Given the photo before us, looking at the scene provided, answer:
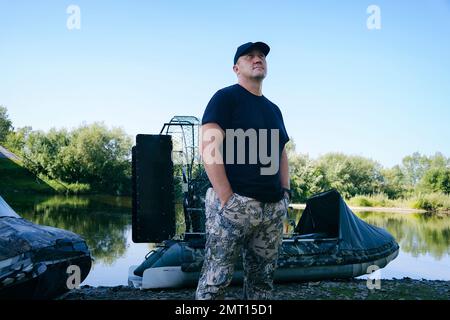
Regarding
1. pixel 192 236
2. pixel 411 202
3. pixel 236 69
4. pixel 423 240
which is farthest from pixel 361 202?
pixel 236 69

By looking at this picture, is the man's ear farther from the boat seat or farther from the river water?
the river water

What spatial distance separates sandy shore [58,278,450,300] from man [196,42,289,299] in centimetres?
194

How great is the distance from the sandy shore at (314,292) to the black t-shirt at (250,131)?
2163mm

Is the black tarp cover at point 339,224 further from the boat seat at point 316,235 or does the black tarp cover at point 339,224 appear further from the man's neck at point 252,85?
the man's neck at point 252,85

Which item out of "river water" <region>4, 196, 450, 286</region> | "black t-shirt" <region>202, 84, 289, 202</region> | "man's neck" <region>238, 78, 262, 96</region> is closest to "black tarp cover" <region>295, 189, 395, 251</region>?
"river water" <region>4, 196, 450, 286</region>

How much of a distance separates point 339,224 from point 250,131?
3358 millimetres

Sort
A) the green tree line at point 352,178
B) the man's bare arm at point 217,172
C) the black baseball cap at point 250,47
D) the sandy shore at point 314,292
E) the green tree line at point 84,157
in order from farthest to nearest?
1. the green tree line at point 84,157
2. the green tree line at point 352,178
3. the sandy shore at point 314,292
4. the black baseball cap at point 250,47
5. the man's bare arm at point 217,172

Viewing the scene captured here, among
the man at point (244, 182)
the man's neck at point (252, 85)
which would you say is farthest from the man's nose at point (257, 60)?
the man's neck at point (252, 85)

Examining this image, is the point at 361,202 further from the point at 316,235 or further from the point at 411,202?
the point at 316,235

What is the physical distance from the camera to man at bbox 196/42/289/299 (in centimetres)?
216

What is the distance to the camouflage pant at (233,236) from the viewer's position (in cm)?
216

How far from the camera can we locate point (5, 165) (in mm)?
34875
